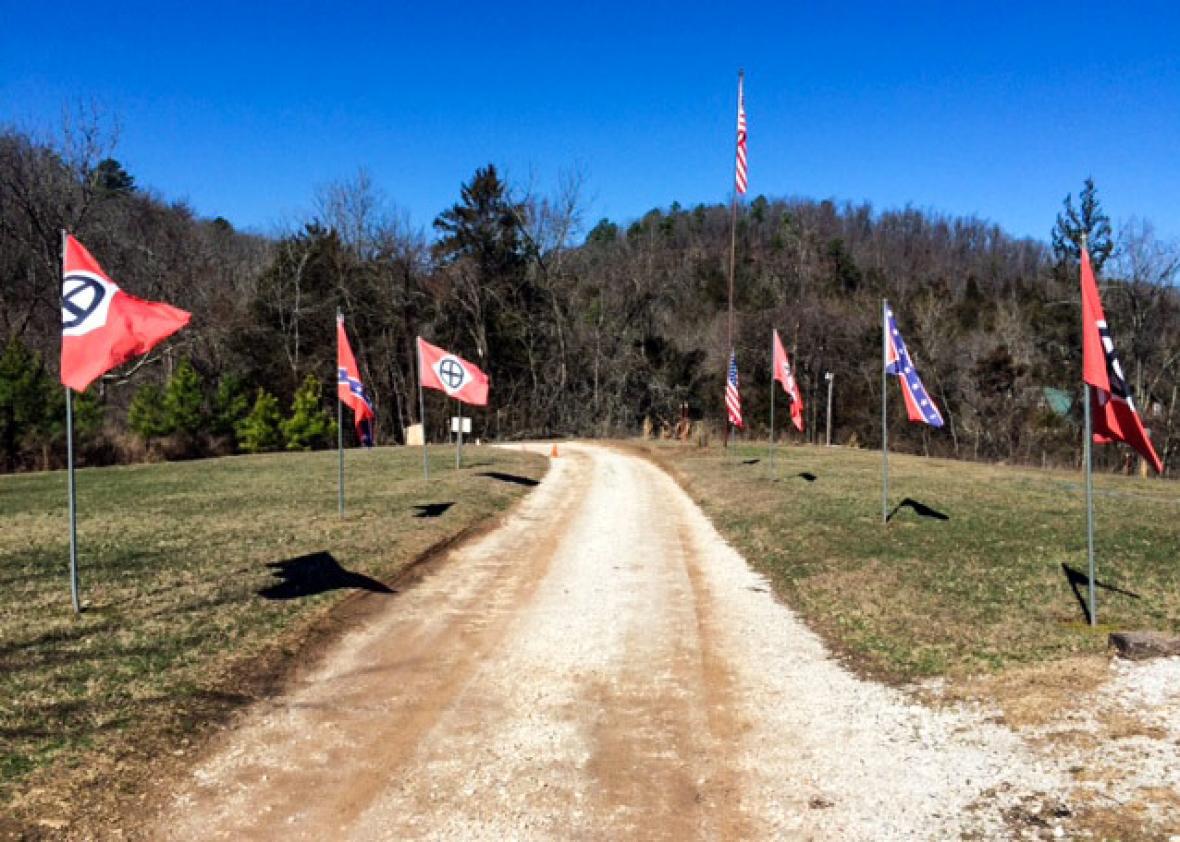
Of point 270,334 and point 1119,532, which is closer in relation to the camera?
point 1119,532

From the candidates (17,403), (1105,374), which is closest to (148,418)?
(17,403)

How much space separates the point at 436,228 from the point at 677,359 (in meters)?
19.2

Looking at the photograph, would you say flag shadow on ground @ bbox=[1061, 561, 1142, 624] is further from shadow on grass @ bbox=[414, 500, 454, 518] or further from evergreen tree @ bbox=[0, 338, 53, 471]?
evergreen tree @ bbox=[0, 338, 53, 471]

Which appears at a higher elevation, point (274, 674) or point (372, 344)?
point (372, 344)

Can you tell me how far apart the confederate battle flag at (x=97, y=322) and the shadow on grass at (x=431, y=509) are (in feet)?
25.2

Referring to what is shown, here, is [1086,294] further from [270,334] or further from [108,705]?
[270,334]

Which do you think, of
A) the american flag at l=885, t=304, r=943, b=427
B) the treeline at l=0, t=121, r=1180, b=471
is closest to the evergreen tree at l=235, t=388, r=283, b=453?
the treeline at l=0, t=121, r=1180, b=471

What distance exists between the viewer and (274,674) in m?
7.09

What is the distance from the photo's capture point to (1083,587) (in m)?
9.68

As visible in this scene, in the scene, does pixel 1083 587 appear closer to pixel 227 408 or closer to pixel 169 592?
pixel 169 592

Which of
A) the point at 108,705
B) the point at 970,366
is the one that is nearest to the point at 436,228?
the point at 970,366

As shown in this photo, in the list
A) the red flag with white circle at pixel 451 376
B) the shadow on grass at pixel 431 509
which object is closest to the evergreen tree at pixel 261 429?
the red flag with white circle at pixel 451 376

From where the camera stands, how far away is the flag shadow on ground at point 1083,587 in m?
8.98

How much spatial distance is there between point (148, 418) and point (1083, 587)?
36.1 meters
